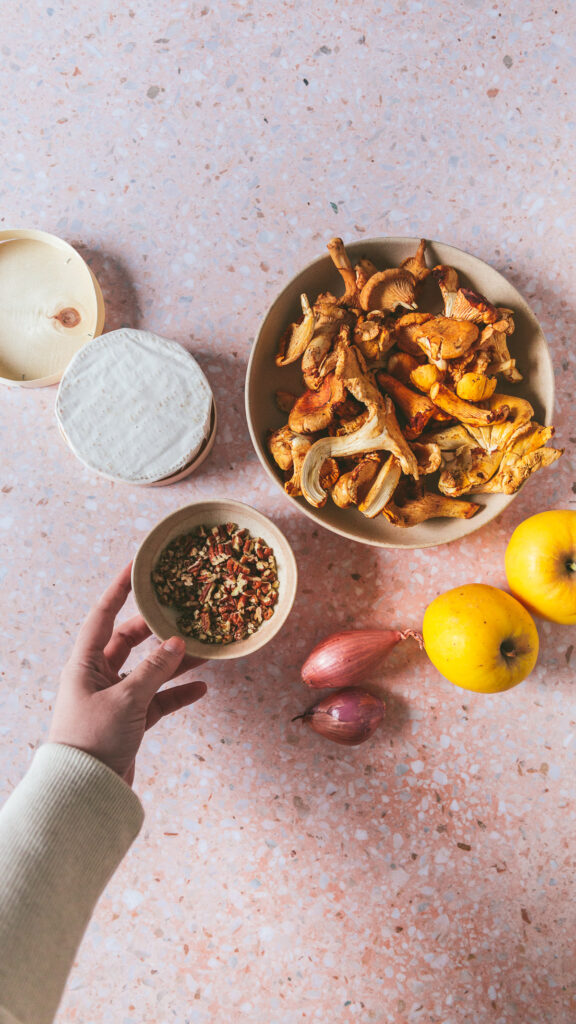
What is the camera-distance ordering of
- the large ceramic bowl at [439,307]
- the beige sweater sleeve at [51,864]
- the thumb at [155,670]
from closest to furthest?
1. the beige sweater sleeve at [51,864]
2. the thumb at [155,670]
3. the large ceramic bowl at [439,307]

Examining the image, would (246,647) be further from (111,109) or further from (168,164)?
(111,109)

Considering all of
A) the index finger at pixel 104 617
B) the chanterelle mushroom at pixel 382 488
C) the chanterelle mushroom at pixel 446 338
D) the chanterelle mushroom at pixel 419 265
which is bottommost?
the index finger at pixel 104 617

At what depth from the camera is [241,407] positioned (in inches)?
38.7

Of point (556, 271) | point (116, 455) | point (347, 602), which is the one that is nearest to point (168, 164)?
point (116, 455)

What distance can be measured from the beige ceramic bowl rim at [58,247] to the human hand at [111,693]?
29 cm

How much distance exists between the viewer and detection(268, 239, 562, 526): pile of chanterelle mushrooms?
83 centimetres

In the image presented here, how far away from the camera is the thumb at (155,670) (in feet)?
2.52

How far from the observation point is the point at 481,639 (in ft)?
2.76

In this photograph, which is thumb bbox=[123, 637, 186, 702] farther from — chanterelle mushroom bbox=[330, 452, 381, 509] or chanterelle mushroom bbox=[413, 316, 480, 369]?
chanterelle mushroom bbox=[413, 316, 480, 369]

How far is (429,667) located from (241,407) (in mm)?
479

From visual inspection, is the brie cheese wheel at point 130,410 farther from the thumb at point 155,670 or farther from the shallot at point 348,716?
the shallot at point 348,716

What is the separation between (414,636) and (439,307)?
1.53 ft

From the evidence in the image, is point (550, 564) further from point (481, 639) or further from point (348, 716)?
A: point (348, 716)

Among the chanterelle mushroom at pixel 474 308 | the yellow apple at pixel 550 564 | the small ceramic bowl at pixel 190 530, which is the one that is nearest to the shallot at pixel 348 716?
the small ceramic bowl at pixel 190 530
